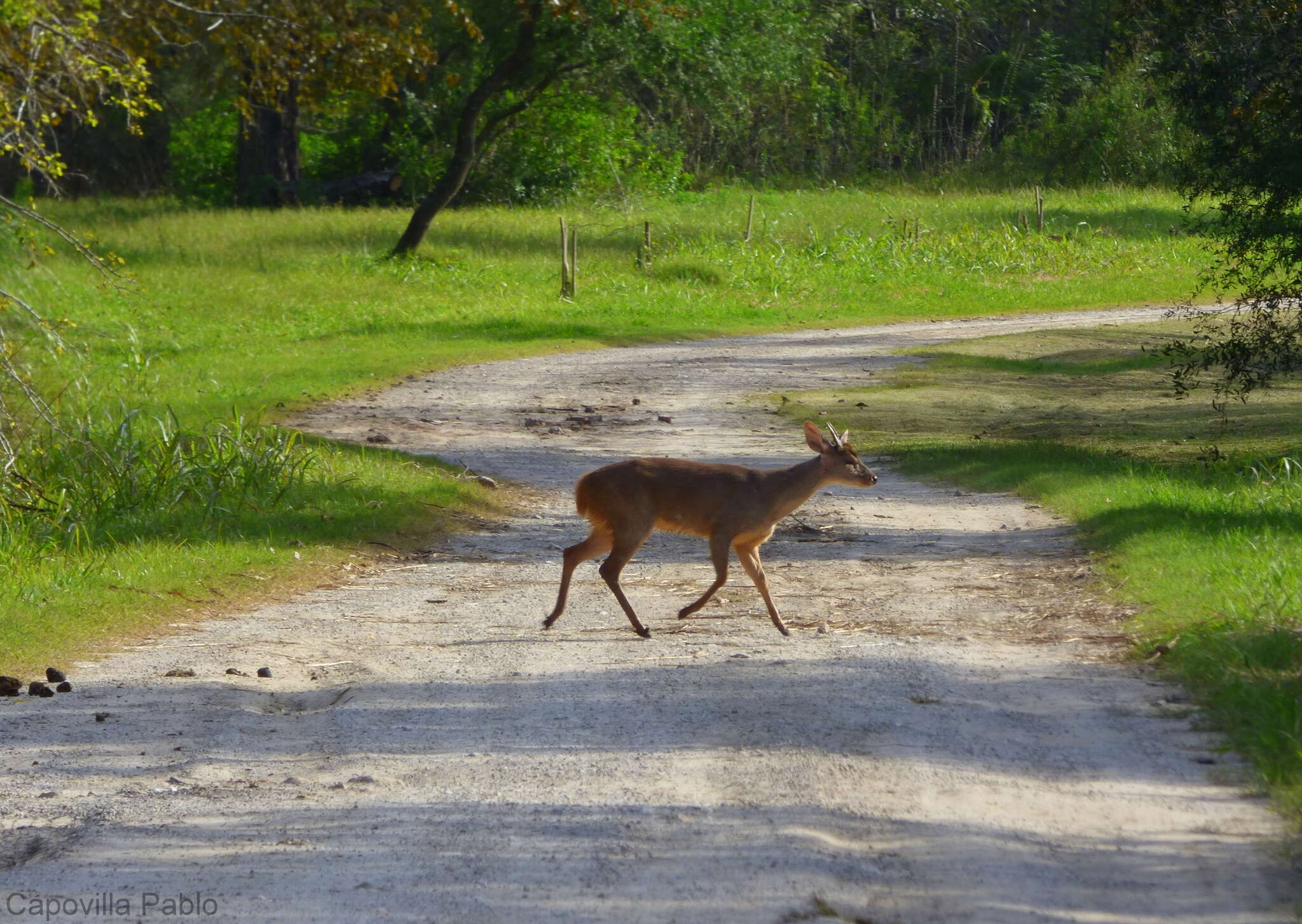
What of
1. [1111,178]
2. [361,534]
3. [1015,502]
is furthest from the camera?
[1111,178]

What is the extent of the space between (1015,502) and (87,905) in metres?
8.81

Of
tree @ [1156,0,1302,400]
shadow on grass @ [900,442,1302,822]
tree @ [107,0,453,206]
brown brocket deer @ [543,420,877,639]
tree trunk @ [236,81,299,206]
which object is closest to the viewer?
shadow on grass @ [900,442,1302,822]

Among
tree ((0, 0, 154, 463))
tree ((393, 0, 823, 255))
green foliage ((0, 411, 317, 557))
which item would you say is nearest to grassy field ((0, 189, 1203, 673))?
green foliage ((0, 411, 317, 557))

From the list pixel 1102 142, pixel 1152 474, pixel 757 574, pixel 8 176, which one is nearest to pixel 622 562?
pixel 757 574

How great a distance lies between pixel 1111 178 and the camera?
1751 inches

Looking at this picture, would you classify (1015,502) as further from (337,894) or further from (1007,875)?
(337,894)

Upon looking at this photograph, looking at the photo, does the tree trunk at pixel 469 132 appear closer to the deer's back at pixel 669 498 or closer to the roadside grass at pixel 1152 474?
the roadside grass at pixel 1152 474

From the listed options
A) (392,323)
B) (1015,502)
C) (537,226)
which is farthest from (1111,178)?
(1015,502)

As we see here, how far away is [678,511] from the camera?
7953 mm

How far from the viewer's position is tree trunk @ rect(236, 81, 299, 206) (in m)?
40.5

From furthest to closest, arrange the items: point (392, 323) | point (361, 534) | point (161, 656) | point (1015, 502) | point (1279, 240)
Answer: point (392, 323) → point (1279, 240) → point (1015, 502) → point (361, 534) → point (161, 656)

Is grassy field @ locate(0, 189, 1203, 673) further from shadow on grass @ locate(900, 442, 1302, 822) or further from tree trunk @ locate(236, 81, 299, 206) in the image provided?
shadow on grass @ locate(900, 442, 1302, 822)

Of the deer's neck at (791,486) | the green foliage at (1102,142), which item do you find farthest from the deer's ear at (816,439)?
the green foliage at (1102,142)

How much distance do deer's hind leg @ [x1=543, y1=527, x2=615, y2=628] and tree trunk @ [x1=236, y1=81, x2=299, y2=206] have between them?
3418 cm
